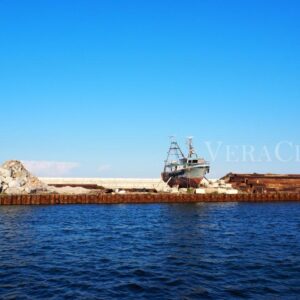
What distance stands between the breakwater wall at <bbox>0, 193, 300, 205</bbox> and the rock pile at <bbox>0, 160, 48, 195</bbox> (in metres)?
6.20

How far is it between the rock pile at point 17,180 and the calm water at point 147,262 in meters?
40.0

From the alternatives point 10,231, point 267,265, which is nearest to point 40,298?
point 267,265

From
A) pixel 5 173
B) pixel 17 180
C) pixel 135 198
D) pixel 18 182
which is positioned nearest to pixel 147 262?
pixel 135 198

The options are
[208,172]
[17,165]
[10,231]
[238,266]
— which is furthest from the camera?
[208,172]

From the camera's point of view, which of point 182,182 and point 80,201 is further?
point 182,182

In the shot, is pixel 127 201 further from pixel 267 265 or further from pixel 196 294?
pixel 196 294

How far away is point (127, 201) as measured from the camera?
8300cm

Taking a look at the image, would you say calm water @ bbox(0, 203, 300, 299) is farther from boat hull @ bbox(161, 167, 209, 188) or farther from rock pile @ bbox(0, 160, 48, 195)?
boat hull @ bbox(161, 167, 209, 188)

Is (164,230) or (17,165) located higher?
(17,165)

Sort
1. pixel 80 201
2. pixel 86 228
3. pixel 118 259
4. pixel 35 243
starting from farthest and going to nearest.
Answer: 1. pixel 80 201
2. pixel 86 228
3. pixel 35 243
4. pixel 118 259

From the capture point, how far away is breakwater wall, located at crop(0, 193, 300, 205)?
76188 millimetres

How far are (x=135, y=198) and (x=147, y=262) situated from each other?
58262mm

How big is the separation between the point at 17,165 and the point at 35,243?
5747cm

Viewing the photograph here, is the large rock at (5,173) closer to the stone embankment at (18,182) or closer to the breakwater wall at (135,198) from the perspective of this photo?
the stone embankment at (18,182)
